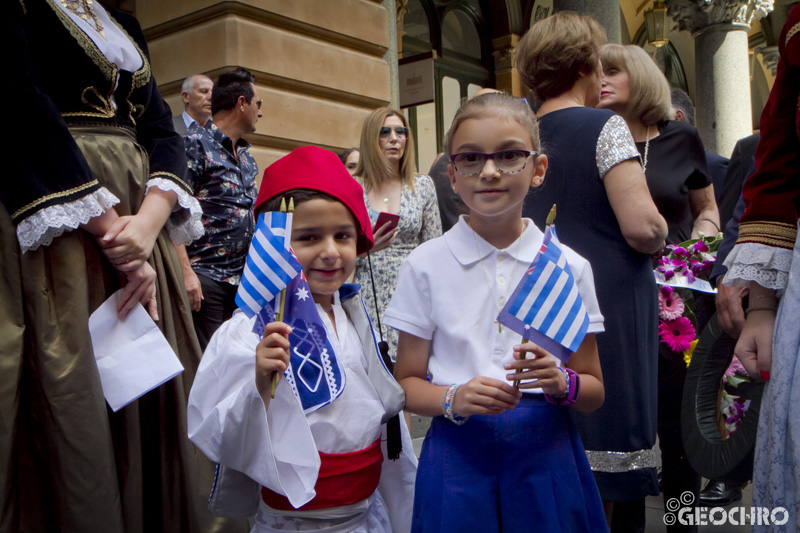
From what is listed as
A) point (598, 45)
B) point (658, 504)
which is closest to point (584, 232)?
point (598, 45)

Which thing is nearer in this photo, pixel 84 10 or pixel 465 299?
pixel 465 299

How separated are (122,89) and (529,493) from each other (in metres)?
1.66

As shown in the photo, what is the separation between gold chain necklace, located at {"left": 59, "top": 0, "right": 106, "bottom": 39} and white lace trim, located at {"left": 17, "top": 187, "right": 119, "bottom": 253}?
0.54 m

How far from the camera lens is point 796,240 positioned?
206 cm

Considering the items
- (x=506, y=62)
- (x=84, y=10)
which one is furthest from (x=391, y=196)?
(x=506, y=62)

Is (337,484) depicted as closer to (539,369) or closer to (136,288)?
(539,369)

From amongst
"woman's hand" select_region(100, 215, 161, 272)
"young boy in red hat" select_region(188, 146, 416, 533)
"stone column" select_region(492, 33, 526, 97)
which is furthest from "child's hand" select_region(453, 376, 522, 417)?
"stone column" select_region(492, 33, 526, 97)

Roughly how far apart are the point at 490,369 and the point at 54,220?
45.7 inches

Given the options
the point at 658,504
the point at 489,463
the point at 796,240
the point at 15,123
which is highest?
the point at 15,123

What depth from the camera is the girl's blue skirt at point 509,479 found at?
194cm

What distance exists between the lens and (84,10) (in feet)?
→ 7.91

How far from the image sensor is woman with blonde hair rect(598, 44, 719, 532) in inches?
132

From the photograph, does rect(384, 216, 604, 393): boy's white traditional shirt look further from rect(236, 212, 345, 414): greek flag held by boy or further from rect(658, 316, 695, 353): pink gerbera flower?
rect(658, 316, 695, 353): pink gerbera flower

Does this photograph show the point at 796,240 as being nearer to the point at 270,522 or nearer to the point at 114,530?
the point at 270,522
